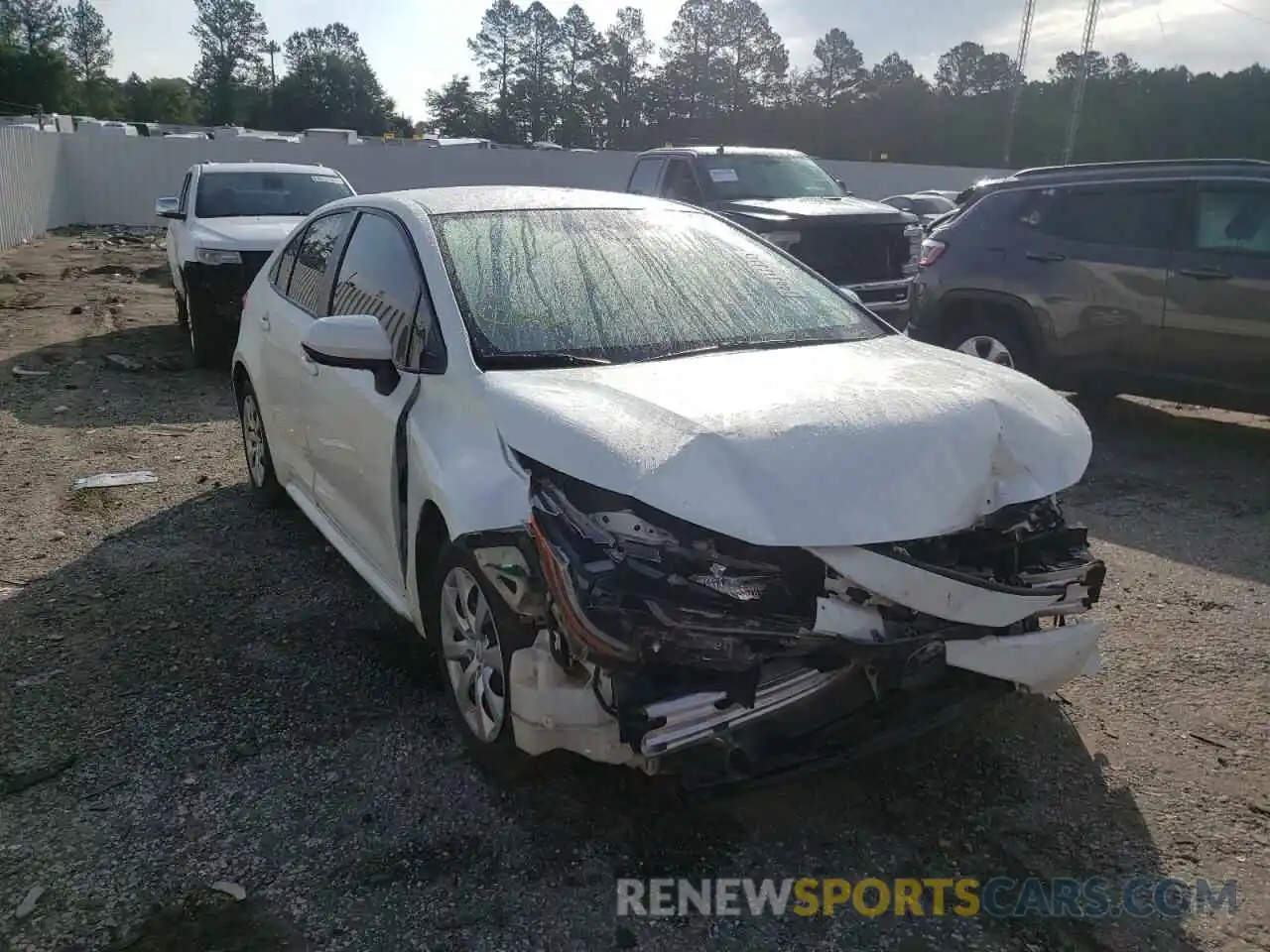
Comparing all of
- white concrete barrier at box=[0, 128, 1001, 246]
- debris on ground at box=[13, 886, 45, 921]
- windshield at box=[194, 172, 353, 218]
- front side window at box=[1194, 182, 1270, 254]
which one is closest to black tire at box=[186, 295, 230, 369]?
windshield at box=[194, 172, 353, 218]

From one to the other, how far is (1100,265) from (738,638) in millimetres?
5715

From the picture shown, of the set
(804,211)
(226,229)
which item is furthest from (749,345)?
(226,229)

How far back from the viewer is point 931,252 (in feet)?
26.7

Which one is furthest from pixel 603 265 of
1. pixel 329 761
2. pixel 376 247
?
pixel 329 761

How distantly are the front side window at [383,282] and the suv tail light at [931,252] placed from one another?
5041 mm

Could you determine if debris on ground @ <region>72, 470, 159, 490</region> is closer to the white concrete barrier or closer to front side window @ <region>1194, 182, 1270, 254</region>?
front side window @ <region>1194, 182, 1270, 254</region>

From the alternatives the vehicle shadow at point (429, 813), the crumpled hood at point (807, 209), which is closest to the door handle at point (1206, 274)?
the crumpled hood at point (807, 209)

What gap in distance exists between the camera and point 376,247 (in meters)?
4.21

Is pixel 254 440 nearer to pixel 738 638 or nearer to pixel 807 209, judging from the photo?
pixel 738 638

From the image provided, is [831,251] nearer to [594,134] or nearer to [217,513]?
[217,513]

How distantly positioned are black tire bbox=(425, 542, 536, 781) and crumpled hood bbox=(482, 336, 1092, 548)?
42 cm

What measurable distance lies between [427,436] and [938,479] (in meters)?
A: 1.56

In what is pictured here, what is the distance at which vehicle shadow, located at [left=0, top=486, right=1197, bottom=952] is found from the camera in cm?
271

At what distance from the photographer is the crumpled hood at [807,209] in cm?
1032
